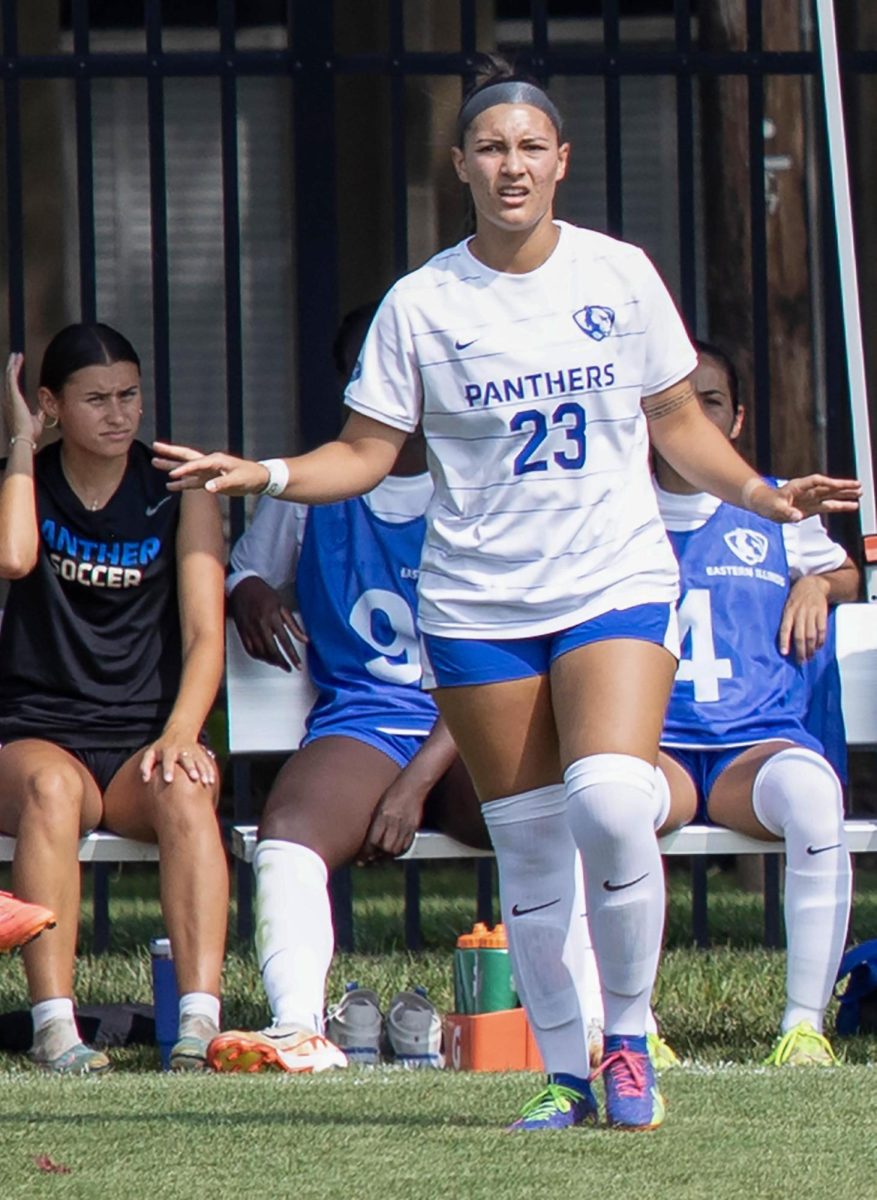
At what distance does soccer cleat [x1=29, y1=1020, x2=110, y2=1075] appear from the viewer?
16.9 ft

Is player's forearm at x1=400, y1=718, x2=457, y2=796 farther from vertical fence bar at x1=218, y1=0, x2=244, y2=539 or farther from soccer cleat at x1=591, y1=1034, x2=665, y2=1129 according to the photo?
soccer cleat at x1=591, y1=1034, x2=665, y2=1129

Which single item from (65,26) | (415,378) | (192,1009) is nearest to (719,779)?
(192,1009)

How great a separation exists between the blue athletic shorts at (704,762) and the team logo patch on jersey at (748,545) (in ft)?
1.38

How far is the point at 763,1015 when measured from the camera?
19.6ft

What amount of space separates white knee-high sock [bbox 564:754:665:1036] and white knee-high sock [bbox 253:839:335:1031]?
1120 mm

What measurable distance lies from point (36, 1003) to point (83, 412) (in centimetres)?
132

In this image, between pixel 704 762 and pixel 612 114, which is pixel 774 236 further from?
pixel 704 762

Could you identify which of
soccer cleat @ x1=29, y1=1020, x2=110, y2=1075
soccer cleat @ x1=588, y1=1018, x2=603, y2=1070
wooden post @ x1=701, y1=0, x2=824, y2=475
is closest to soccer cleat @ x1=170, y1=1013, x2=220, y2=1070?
soccer cleat @ x1=29, y1=1020, x2=110, y2=1075

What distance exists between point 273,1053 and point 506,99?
6.31 feet

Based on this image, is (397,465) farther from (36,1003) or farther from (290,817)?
(36,1003)

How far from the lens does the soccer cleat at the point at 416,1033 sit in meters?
5.33

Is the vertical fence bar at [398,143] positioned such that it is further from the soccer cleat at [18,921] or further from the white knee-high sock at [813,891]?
the soccer cleat at [18,921]

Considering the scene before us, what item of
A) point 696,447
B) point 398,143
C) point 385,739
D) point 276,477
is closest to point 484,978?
point 385,739

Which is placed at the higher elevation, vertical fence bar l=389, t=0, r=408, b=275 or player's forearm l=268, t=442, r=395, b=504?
vertical fence bar l=389, t=0, r=408, b=275
